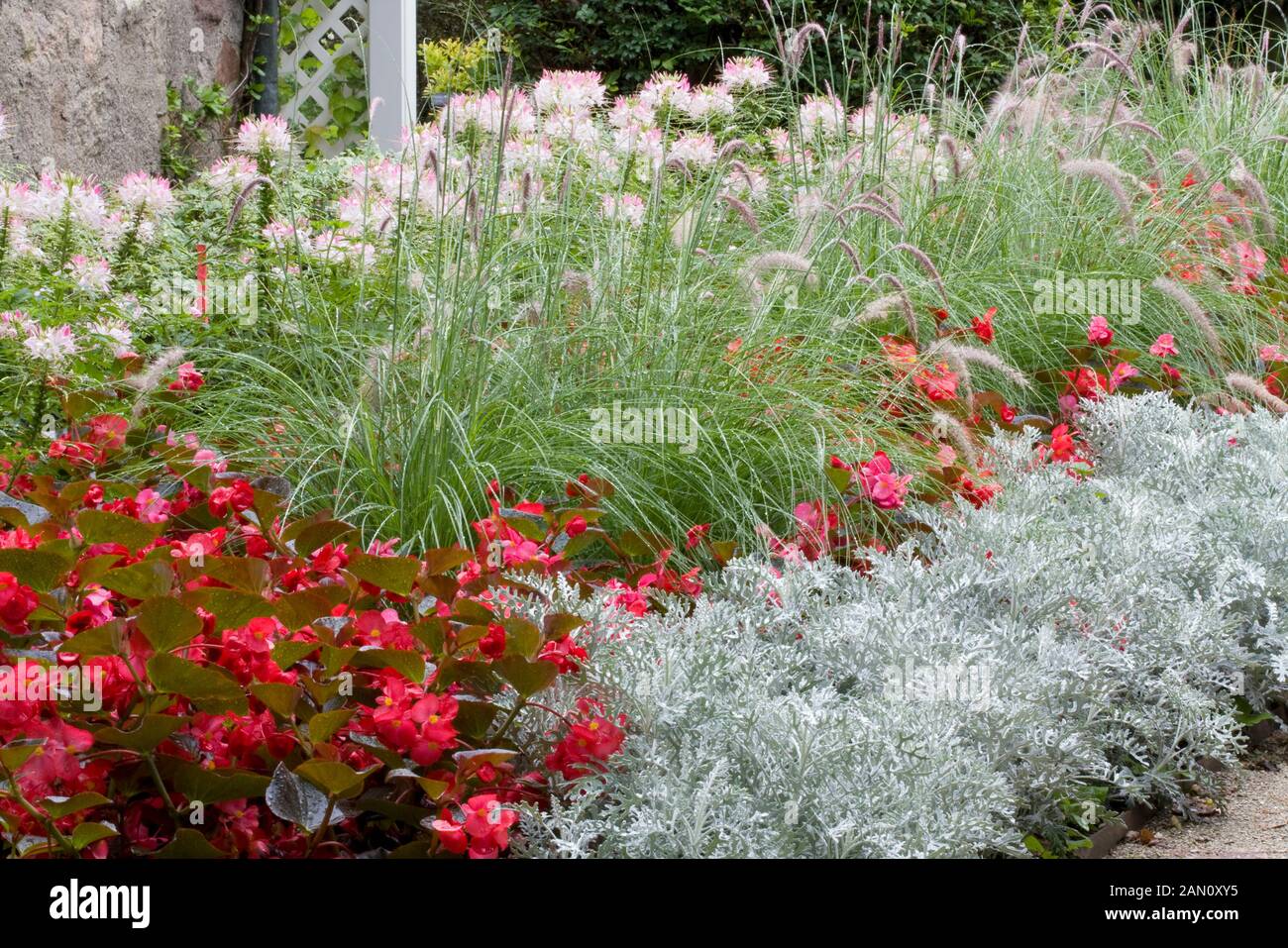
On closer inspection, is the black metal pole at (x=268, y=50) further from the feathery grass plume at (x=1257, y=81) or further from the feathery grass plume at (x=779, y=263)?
the feathery grass plume at (x=1257, y=81)

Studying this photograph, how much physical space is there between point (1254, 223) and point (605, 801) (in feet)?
13.2

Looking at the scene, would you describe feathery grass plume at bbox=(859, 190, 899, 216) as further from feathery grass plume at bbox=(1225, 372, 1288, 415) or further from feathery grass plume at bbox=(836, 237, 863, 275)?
feathery grass plume at bbox=(1225, 372, 1288, 415)

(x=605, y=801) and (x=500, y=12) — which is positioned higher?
(x=500, y=12)

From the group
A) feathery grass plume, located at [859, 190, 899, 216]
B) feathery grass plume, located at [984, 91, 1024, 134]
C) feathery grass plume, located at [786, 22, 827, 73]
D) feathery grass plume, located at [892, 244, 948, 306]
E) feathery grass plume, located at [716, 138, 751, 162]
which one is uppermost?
feathery grass plume, located at [786, 22, 827, 73]

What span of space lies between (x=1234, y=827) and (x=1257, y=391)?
1.56 meters

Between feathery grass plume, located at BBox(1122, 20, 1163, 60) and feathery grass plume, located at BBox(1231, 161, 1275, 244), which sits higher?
feathery grass plume, located at BBox(1122, 20, 1163, 60)

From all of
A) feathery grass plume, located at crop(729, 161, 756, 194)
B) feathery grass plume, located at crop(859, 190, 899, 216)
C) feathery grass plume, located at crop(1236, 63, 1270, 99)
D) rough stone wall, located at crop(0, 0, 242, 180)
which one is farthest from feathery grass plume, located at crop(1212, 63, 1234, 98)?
rough stone wall, located at crop(0, 0, 242, 180)

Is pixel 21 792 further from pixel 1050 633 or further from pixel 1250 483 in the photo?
pixel 1250 483

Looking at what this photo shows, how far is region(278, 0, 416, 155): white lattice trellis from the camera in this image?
6.82m

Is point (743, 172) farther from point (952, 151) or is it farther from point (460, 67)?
point (460, 67)

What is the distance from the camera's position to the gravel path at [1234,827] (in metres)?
2.12

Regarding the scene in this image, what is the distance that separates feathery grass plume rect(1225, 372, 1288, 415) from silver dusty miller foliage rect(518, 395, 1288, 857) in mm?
424

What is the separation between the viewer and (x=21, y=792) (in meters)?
1.59
